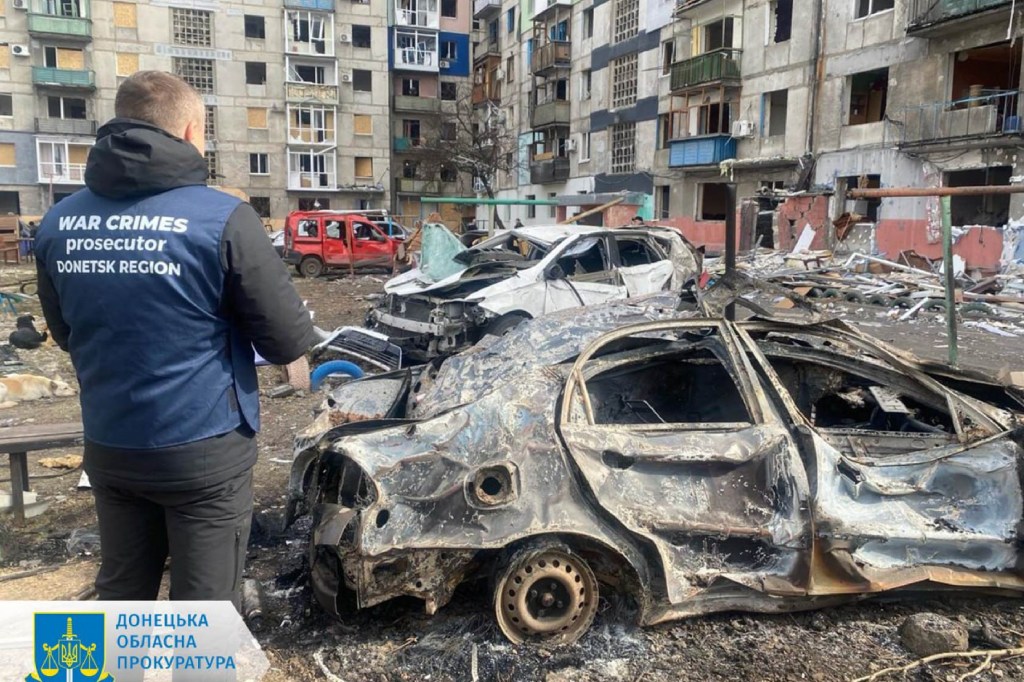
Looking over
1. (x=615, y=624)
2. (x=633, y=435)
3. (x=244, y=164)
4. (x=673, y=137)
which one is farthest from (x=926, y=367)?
(x=244, y=164)

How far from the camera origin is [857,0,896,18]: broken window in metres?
23.7

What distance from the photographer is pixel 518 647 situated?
3.24 m

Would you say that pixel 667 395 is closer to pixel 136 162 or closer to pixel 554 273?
pixel 136 162

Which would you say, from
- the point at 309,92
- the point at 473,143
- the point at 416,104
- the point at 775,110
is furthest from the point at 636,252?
the point at 416,104

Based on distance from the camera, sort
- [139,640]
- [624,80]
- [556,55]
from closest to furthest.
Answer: [139,640]
[624,80]
[556,55]

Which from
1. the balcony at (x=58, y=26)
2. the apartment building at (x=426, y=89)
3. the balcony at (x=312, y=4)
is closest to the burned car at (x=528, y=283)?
the apartment building at (x=426, y=89)

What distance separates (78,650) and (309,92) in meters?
47.0

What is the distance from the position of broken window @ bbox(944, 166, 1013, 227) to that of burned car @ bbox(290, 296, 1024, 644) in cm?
2093

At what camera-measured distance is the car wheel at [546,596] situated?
3.20 metres

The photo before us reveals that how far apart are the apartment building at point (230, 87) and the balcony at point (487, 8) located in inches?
258

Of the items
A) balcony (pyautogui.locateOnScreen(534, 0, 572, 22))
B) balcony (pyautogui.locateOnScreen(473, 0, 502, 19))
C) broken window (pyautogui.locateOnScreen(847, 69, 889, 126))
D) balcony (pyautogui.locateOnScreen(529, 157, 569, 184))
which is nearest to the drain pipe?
broken window (pyautogui.locateOnScreen(847, 69, 889, 126))

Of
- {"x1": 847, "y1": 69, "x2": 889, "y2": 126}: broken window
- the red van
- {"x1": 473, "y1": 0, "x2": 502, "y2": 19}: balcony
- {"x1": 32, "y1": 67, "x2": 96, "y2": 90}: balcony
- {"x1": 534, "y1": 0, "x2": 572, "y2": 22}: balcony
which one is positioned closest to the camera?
the red van

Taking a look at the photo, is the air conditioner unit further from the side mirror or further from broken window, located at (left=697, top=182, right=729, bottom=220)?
the side mirror

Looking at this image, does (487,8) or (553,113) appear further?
(487,8)
